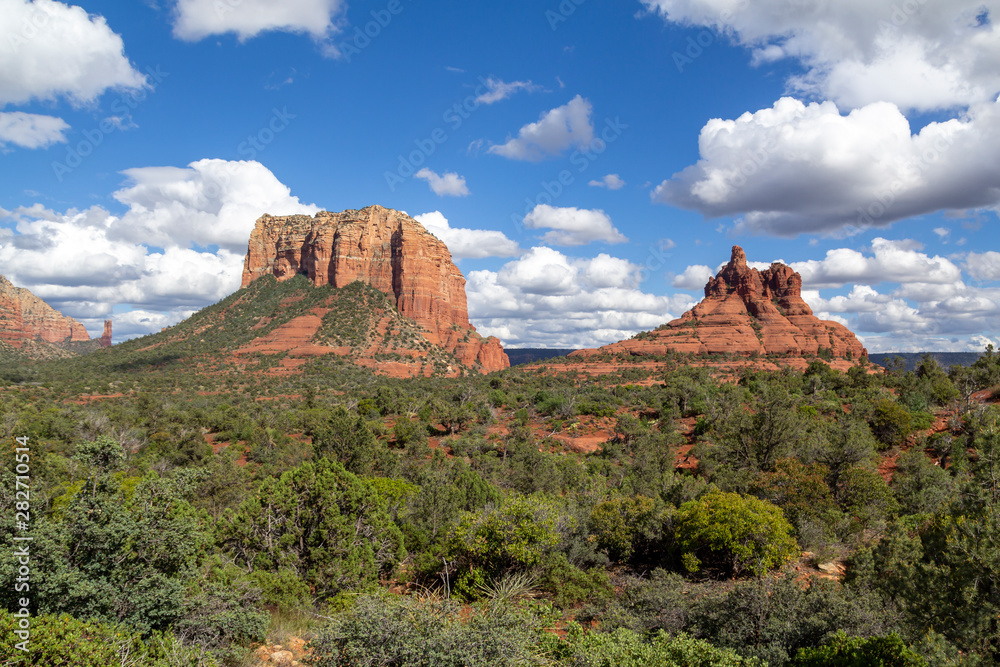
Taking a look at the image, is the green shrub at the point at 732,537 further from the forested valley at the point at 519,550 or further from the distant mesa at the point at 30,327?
the distant mesa at the point at 30,327

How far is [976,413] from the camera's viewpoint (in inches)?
1296

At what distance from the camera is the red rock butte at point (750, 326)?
91.8 metres

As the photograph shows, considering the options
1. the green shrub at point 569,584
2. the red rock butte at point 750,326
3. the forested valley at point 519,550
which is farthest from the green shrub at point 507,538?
the red rock butte at point 750,326

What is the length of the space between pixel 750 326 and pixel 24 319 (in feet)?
754

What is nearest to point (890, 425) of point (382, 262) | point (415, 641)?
point (415, 641)

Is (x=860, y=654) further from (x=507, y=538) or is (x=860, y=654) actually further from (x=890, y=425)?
(x=890, y=425)

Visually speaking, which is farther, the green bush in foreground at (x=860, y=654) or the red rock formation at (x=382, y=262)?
the red rock formation at (x=382, y=262)

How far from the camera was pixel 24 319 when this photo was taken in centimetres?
17725

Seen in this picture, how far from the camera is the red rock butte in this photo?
9175 centimetres

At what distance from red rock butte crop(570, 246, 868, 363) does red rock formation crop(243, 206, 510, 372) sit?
98.4ft

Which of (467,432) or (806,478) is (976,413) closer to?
(806,478)

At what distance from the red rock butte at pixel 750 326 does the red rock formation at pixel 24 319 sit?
146 metres

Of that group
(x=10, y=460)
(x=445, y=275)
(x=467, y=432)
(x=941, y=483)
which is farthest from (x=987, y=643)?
(x=445, y=275)

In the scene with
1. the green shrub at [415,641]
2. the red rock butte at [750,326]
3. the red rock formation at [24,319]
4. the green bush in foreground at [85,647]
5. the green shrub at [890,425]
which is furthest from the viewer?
the red rock formation at [24,319]
